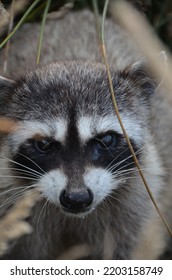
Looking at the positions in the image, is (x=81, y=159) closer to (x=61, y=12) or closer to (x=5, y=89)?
(x=5, y=89)

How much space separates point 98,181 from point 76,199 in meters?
0.18

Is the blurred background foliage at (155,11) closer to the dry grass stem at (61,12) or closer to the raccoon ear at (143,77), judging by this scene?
the dry grass stem at (61,12)

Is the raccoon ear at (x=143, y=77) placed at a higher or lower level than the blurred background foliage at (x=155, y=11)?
lower

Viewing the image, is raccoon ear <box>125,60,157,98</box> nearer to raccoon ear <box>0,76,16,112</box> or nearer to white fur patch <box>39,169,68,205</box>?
raccoon ear <box>0,76,16,112</box>

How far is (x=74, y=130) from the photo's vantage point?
350 cm

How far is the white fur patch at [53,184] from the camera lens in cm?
340

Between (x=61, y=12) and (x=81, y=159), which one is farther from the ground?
(x=61, y=12)

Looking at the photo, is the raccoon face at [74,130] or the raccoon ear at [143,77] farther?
the raccoon ear at [143,77]

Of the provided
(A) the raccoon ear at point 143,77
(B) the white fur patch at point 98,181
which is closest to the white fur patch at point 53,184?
(B) the white fur patch at point 98,181

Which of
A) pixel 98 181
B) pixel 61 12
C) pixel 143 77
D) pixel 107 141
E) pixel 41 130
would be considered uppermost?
pixel 61 12

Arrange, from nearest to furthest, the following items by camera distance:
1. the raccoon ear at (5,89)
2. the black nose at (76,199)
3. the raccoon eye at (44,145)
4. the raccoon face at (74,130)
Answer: the black nose at (76,199) → the raccoon face at (74,130) → the raccoon eye at (44,145) → the raccoon ear at (5,89)

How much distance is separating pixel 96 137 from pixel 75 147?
131 mm

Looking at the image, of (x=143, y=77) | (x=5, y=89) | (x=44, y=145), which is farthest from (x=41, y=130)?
(x=143, y=77)
